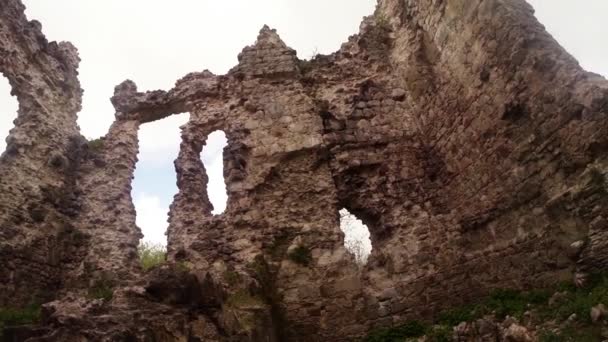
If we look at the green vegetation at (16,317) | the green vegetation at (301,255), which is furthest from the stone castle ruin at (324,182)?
the green vegetation at (16,317)

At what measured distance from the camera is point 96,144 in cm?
1031

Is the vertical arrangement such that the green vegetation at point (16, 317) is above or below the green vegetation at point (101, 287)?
below

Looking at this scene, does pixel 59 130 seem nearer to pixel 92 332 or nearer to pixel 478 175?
pixel 92 332

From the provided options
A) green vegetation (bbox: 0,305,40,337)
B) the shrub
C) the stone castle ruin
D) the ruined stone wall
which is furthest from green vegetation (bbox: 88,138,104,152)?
the shrub

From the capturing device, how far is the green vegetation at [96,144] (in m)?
10.2

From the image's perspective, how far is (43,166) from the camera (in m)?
9.30

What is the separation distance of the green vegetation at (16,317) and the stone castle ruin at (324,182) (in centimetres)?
51

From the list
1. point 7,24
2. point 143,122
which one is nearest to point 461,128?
point 143,122

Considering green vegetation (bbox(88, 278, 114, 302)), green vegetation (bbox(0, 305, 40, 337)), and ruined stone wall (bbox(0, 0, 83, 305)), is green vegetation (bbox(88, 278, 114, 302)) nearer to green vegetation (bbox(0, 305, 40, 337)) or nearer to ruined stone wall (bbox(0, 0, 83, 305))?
ruined stone wall (bbox(0, 0, 83, 305))

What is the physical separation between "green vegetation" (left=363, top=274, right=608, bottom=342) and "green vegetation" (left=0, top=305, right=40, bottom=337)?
4.78m

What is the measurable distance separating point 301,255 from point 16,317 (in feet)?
13.7

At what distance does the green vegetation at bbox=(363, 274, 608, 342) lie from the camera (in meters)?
4.71

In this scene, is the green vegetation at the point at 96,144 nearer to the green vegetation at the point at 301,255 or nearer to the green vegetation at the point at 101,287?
the green vegetation at the point at 101,287

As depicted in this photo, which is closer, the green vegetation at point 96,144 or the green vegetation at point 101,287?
the green vegetation at point 101,287
